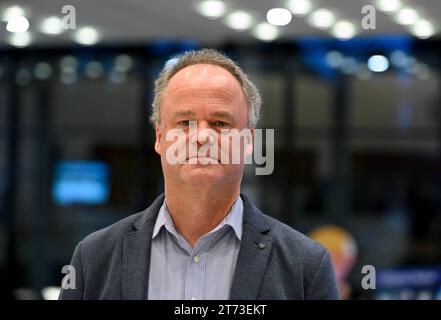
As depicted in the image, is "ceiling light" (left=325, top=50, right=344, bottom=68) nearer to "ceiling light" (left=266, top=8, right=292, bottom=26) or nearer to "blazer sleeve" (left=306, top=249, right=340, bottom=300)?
"ceiling light" (left=266, top=8, right=292, bottom=26)

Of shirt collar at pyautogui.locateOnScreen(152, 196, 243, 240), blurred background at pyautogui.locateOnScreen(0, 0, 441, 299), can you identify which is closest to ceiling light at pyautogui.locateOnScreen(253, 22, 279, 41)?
shirt collar at pyautogui.locateOnScreen(152, 196, 243, 240)

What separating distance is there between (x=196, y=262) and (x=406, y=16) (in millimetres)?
1420

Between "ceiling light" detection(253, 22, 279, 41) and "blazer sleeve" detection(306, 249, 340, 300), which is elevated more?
"ceiling light" detection(253, 22, 279, 41)

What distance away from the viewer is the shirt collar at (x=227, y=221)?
57.9 inches

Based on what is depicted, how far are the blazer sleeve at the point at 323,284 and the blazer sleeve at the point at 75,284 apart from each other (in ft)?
1.40

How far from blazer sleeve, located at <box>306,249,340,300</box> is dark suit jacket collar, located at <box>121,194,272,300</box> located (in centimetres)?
10

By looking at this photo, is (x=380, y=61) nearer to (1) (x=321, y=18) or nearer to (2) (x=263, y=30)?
(2) (x=263, y=30)

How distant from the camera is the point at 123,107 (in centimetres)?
645

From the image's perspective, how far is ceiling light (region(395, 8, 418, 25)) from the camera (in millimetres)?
2367

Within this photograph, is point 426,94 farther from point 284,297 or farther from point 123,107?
point 284,297

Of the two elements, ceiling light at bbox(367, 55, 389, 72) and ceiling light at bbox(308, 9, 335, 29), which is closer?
ceiling light at bbox(308, 9, 335, 29)

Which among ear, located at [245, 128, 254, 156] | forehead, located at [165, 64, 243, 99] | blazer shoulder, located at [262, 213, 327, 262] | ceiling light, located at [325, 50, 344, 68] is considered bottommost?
blazer shoulder, located at [262, 213, 327, 262]

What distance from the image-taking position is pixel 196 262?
4.81 feet

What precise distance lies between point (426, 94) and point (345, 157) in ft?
3.41
